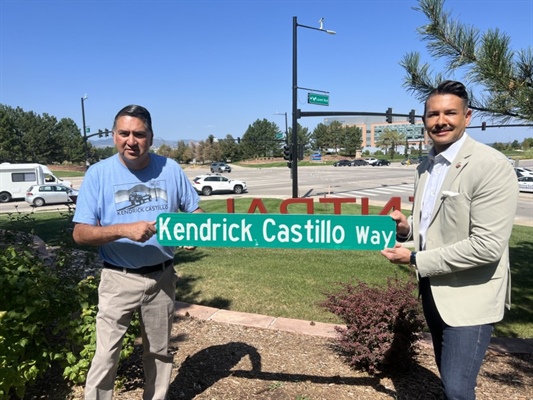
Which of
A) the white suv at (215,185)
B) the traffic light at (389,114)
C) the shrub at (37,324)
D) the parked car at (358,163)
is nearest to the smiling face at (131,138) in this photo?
the shrub at (37,324)

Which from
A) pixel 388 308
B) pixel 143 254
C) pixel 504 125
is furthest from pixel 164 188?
pixel 504 125

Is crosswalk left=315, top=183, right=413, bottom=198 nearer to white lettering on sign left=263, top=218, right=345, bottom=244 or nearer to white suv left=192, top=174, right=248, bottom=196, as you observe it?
white suv left=192, top=174, right=248, bottom=196

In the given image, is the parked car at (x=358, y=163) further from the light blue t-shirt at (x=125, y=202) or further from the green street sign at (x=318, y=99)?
the light blue t-shirt at (x=125, y=202)

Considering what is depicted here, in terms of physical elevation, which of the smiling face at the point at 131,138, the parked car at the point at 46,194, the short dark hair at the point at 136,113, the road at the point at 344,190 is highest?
the short dark hair at the point at 136,113

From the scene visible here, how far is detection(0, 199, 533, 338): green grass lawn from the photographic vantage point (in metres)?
4.48

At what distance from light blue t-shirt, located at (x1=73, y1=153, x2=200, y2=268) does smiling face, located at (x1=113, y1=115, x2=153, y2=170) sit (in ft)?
0.34

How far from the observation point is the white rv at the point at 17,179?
24.5 meters

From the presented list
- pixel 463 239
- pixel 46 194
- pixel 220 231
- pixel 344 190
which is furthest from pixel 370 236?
pixel 344 190

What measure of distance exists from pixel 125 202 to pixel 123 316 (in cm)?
63

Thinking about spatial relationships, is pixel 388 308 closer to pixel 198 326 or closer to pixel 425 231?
pixel 425 231

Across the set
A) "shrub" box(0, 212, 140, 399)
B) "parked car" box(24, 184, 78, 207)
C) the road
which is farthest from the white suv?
"shrub" box(0, 212, 140, 399)

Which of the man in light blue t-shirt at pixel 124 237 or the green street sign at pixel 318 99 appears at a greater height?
the green street sign at pixel 318 99

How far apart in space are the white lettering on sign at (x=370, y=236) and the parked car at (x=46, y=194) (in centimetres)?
2225

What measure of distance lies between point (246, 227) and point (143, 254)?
0.58 metres
